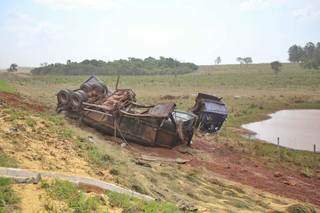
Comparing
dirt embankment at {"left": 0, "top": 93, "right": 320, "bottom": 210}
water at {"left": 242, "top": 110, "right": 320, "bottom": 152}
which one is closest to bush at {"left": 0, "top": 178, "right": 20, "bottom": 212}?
dirt embankment at {"left": 0, "top": 93, "right": 320, "bottom": 210}

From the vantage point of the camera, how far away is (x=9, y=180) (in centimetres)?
787

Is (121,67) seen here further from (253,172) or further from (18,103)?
(253,172)

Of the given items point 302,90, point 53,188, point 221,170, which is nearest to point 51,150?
point 53,188

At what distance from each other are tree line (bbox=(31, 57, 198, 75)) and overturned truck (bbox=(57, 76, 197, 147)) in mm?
66556

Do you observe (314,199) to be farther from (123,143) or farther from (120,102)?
(120,102)

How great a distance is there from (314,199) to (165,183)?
596cm

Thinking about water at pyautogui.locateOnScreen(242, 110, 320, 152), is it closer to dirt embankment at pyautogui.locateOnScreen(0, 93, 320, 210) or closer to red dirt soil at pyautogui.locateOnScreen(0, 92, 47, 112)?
dirt embankment at pyautogui.locateOnScreen(0, 93, 320, 210)

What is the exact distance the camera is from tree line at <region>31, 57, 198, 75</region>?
300 ft

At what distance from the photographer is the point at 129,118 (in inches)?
716

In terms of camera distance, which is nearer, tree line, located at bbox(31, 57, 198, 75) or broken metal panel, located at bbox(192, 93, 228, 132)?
broken metal panel, located at bbox(192, 93, 228, 132)

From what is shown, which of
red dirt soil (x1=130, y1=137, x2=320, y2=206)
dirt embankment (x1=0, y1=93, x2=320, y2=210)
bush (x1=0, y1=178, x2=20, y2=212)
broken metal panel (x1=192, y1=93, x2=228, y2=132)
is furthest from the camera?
broken metal panel (x1=192, y1=93, x2=228, y2=132)

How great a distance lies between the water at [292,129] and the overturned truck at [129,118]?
10.0 m

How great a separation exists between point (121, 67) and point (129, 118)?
7892cm

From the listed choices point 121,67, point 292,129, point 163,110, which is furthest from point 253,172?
point 121,67
